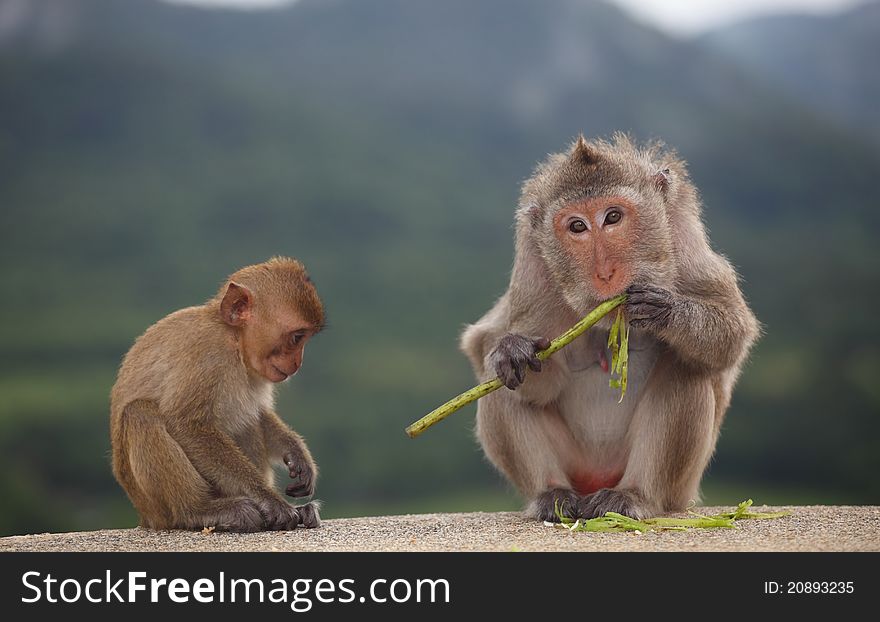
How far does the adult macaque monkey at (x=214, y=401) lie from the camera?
254 inches

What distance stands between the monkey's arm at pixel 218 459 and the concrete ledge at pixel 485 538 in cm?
30

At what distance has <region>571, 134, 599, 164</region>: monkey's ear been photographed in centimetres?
660

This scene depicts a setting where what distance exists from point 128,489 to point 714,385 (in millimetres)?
3992

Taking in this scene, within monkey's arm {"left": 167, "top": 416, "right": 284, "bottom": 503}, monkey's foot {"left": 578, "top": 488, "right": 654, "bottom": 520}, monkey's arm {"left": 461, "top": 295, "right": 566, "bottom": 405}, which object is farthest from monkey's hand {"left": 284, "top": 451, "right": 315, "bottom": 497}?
monkey's foot {"left": 578, "top": 488, "right": 654, "bottom": 520}

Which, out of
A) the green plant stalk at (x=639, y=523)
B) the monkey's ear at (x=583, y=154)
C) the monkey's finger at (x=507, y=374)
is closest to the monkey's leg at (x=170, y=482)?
the monkey's finger at (x=507, y=374)

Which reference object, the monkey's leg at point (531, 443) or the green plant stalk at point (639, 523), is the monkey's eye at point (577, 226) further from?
the green plant stalk at point (639, 523)

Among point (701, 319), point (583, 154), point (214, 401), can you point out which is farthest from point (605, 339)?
point (214, 401)

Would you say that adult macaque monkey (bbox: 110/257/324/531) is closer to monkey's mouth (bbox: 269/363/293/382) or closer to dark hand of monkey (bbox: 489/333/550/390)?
monkey's mouth (bbox: 269/363/293/382)

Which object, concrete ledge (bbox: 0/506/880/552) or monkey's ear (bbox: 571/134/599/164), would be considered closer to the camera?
concrete ledge (bbox: 0/506/880/552)

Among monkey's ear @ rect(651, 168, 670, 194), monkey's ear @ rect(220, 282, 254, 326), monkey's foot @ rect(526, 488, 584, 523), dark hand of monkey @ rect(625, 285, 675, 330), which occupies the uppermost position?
monkey's ear @ rect(651, 168, 670, 194)

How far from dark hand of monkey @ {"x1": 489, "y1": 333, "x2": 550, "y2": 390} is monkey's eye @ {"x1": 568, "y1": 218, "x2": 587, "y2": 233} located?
0.75 m

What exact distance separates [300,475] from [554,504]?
1.70 metres

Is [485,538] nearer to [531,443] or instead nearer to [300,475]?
[531,443]

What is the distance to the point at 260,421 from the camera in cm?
731
